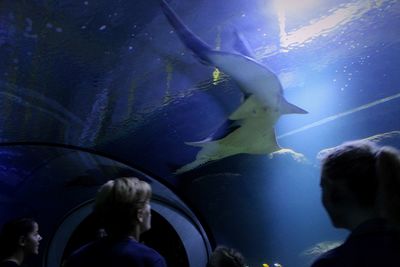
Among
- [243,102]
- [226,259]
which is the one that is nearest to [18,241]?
[226,259]

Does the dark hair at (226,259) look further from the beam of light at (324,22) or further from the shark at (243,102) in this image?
the beam of light at (324,22)

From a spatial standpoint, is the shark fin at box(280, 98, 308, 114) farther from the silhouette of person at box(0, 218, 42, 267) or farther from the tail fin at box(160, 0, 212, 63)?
the silhouette of person at box(0, 218, 42, 267)

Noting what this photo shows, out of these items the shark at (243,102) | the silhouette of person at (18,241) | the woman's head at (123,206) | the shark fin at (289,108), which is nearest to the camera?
the woman's head at (123,206)

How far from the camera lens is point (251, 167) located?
5445 mm

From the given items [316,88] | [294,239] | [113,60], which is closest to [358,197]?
[113,60]

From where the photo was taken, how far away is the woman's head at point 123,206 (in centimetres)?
148

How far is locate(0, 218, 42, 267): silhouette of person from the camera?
2.57 m

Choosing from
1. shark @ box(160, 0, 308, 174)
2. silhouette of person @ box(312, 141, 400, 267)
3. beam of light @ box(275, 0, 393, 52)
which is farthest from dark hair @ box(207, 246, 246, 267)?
beam of light @ box(275, 0, 393, 52)

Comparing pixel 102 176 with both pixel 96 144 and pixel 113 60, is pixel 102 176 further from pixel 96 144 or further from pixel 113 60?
pixel 113 60

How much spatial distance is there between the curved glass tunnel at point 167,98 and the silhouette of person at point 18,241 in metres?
1.20

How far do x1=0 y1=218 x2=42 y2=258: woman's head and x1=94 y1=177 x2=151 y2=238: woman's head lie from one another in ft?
4.89

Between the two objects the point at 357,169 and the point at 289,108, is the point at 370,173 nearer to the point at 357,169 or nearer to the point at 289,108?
the point at 357,169

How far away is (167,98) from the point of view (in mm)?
3547

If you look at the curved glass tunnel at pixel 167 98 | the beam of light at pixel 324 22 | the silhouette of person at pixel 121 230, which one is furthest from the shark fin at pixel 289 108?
the silhouette of person at pixel 121 230
